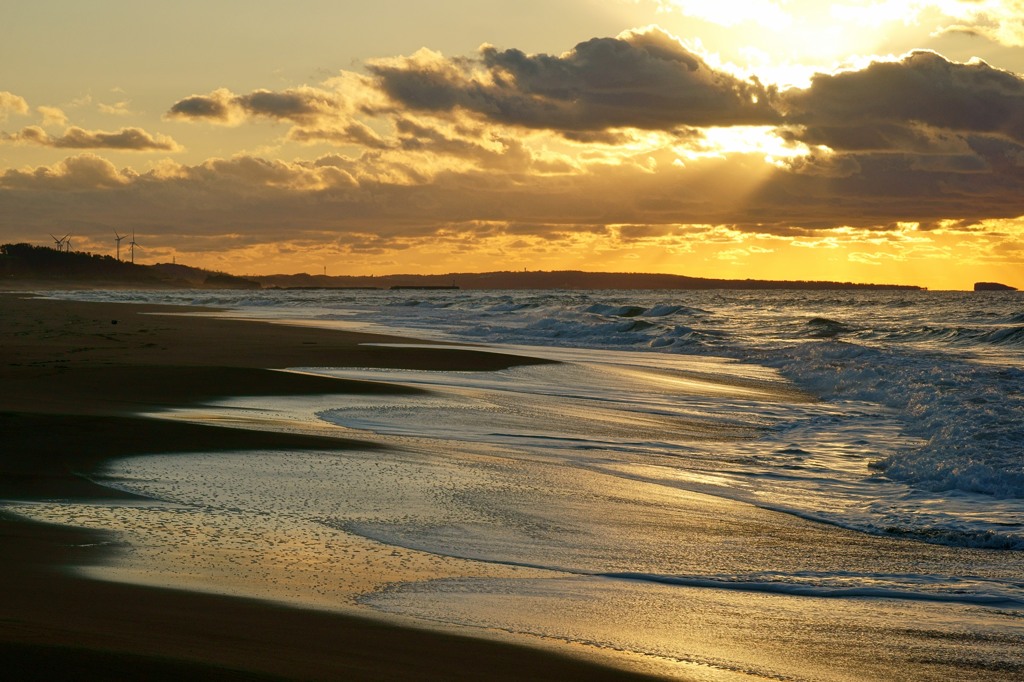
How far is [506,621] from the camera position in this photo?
5234 mm

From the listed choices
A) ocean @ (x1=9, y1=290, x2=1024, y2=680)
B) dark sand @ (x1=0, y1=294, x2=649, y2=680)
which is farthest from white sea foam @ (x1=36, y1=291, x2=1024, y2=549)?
dark sand @ (x1=0, y1=294, x2=649, y2=680)

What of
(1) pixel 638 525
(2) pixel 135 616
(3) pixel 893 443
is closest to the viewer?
(2) pixel 135 616

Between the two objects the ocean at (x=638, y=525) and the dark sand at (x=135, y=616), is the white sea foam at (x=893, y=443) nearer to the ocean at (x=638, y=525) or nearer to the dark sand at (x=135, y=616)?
the ocean at (x=638, y=525)

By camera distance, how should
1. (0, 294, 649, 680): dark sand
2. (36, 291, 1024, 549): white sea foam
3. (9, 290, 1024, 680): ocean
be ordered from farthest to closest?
(36, 291, 1024, 549): white sea foam < (9, 290, 1024, 680): ocean < (0, 294, 649, 680): dark sand

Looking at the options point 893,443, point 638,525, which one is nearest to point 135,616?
point 638,525

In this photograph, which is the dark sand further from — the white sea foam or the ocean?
the white sea foam

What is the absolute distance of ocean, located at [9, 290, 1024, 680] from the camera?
528 cm

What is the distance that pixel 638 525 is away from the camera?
7.72m

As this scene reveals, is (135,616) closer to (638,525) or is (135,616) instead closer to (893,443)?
(638,525)

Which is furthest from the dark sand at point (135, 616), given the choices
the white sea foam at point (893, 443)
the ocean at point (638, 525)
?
the white sea foam at point (893, 443)

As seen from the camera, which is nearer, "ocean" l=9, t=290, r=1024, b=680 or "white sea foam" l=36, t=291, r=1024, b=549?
"ocean" l=9, t=290, r=1024, b=680

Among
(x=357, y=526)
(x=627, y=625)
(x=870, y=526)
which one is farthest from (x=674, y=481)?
(x=627, y=625)

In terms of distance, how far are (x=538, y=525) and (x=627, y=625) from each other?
232cm

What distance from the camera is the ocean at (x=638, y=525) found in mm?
5281
